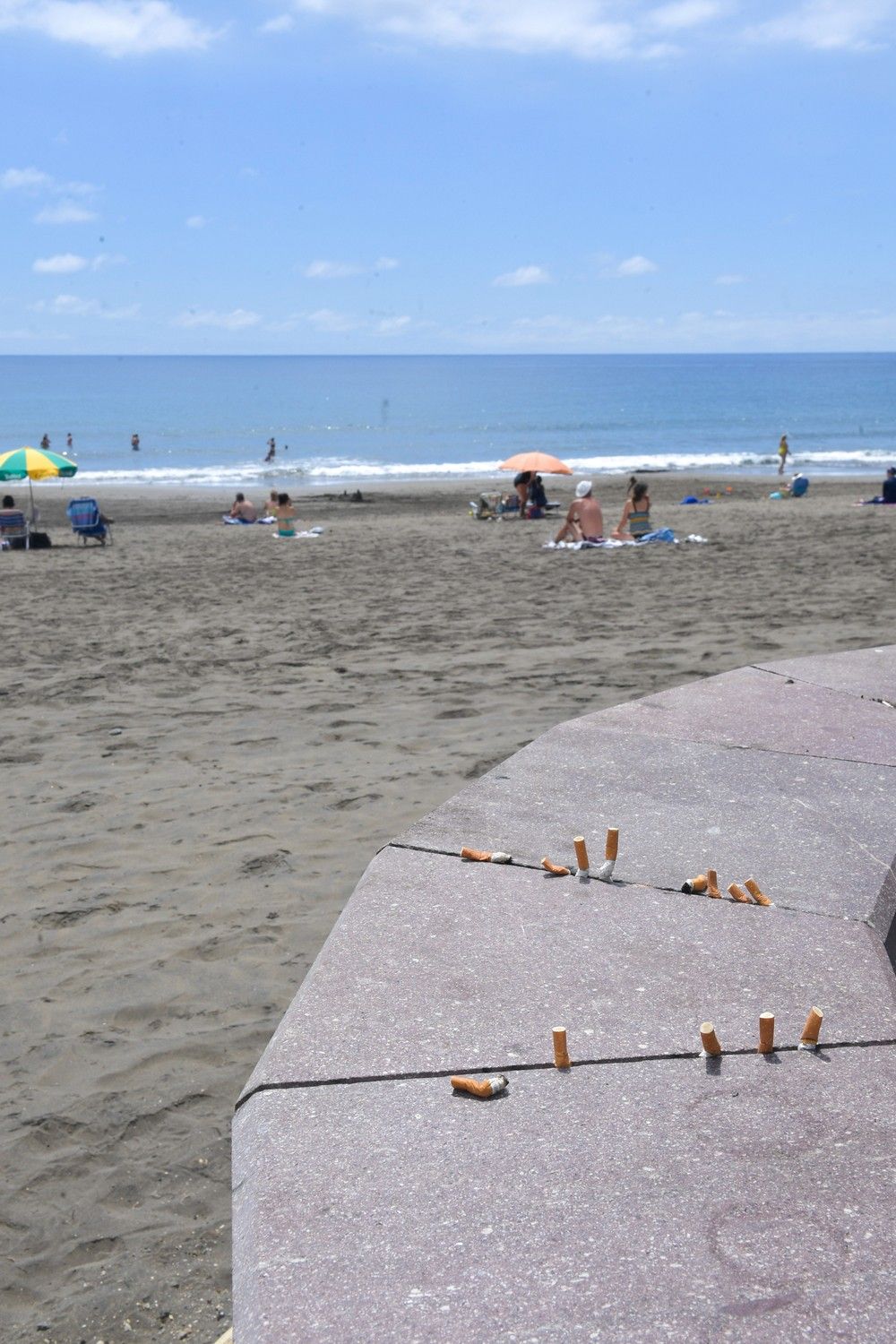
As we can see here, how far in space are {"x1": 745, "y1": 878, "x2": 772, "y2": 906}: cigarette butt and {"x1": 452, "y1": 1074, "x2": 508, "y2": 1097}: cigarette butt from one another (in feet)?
4.29

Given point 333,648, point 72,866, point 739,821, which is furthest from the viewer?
point 333,648

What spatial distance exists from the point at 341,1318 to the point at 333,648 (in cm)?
733

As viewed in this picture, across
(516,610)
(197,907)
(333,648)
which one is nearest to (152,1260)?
(197,907)

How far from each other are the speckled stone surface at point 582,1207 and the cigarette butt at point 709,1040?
0.04m

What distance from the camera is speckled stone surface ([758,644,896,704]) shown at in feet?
21.0

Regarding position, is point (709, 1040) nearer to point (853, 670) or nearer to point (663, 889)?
point (663, 889)

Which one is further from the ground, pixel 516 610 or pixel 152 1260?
pixel 516 610

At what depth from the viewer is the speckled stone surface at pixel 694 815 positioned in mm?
3896

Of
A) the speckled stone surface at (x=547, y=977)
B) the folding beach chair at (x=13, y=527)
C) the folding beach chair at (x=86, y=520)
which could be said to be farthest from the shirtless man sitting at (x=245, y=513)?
the speckled stone surface at (x=547, y=977)

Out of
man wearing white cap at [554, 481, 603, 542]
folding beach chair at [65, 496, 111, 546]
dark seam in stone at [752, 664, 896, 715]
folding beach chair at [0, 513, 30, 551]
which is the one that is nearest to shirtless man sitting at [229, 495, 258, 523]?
folding beach chair at [65, 496, 111, 546]

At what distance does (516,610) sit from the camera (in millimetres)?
10789

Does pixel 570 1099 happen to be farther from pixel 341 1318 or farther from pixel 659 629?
pixel 659 629

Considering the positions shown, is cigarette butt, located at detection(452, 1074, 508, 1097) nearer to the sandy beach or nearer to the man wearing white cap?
the sandy beach

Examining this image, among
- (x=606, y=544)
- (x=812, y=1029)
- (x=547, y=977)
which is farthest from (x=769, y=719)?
(x=606, y=544)
